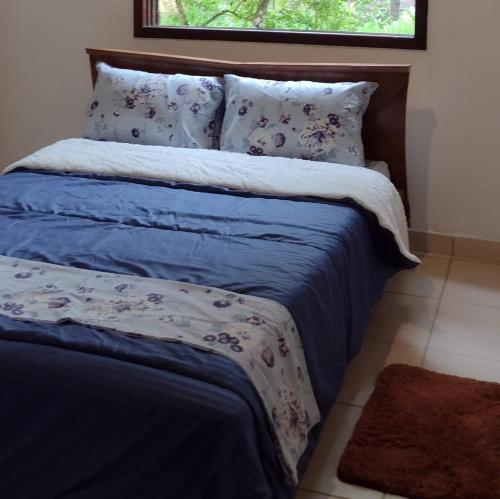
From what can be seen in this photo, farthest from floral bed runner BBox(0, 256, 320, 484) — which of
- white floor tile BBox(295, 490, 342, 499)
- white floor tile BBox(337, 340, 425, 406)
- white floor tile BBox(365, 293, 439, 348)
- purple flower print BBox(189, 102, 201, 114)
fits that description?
purple flower print BBox(189, 102, 201, 114)

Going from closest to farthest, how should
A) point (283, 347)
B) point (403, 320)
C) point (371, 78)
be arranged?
point (283, 347) → point (403, 320) → point (371, 78)

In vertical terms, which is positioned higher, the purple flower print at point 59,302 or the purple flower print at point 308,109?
the purple flower print at point 308,109

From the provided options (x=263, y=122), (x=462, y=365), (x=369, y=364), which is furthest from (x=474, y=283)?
(x=263, y=122)

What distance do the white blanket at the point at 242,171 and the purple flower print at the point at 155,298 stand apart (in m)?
0.91

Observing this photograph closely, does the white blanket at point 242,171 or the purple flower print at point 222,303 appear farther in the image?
the white blanket at point 242,171

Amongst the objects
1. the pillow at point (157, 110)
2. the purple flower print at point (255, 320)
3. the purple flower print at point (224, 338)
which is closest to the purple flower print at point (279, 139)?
the pillow at point (157, 110)

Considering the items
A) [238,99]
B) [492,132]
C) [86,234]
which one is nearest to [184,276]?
[86,234]

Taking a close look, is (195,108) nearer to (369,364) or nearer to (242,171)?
(242,171)

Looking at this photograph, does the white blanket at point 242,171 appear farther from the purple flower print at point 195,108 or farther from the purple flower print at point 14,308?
the purple flower print at point 14,308

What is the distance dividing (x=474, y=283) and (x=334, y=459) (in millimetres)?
1354

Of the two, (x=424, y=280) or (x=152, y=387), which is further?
(x=424, y=280)

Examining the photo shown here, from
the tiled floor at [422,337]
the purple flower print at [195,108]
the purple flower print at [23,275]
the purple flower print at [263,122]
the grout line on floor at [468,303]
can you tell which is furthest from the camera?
the purple flower print at [195,108]

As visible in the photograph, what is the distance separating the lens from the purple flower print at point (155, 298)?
1838mm

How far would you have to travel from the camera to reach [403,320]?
291cm
